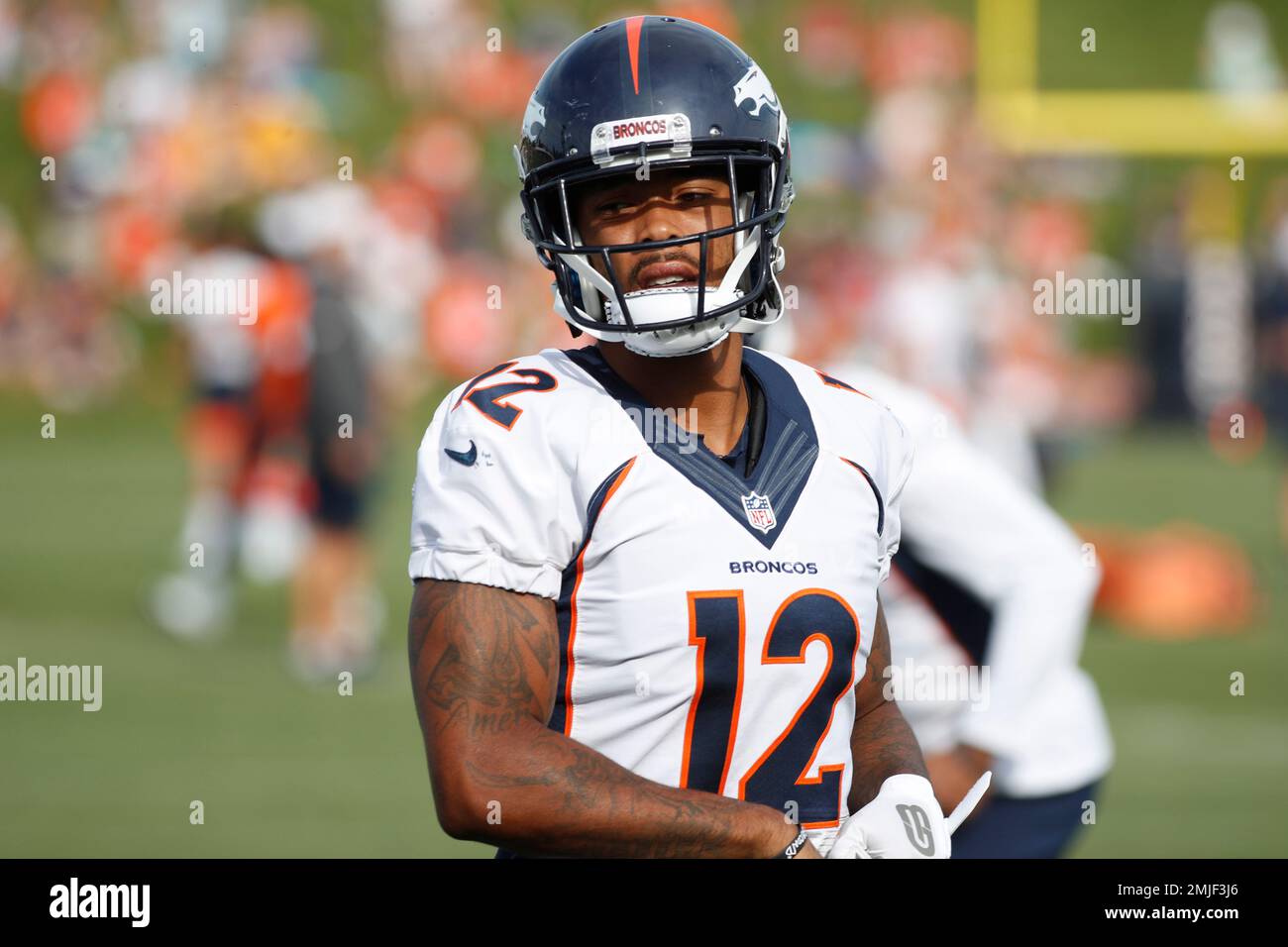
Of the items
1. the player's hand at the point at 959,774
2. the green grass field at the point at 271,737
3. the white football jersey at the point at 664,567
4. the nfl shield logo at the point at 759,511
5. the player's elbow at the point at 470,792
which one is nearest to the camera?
the player's elbow at the point at 470,792

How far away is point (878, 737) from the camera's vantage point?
9.16ft

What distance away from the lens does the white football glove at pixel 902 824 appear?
2465 mm

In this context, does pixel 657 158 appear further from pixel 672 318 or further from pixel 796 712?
pixel 796 712

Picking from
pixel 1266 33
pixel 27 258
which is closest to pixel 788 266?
pixel 27 258

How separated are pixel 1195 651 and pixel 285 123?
1175cm

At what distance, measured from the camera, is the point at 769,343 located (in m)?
4.46

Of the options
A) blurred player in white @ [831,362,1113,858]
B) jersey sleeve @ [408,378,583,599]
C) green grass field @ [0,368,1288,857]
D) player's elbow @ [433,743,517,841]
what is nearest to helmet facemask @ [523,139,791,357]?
jersey sleeve @ [408,378,583,599]

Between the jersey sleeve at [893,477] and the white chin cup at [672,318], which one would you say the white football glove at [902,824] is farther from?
the white chin cup at [672,318]

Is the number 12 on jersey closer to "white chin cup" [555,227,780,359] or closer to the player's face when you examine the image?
"white chin cup" [555,227,780,359]

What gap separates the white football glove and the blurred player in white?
1345 millimetres

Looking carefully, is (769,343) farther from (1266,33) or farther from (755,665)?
(1266,33)

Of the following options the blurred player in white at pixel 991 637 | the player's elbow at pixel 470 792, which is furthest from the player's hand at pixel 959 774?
the player's elbow at pixel 470 792

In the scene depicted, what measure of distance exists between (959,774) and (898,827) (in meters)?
1.48

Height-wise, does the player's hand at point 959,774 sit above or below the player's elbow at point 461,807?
below
